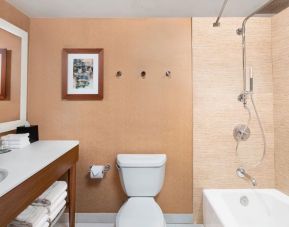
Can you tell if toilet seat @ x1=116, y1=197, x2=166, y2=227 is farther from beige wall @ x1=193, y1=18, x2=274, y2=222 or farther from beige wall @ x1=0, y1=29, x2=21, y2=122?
beige wall @ x1=0, y1=29, x2=21, y2=122

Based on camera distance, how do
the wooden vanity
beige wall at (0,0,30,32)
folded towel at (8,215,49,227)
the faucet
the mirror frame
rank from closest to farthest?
the wooden vanity → folded towel at (8,215,49,227) → beige wall at (0,0,30,32) → the mirror frame → the faucet

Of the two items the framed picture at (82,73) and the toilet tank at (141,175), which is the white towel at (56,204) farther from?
the framed picture at (82,73)

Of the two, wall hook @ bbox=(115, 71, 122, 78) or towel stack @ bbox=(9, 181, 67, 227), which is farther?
wall hook @ bbox=(115, 71, 122, 78)

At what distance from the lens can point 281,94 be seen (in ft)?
6.56

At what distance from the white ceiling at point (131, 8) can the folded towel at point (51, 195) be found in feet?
5.08

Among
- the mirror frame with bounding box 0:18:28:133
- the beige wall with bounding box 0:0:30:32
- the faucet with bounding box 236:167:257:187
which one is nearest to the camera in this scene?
the beige wall with bounding box 0:0:30:32

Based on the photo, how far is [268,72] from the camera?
83.9 inches

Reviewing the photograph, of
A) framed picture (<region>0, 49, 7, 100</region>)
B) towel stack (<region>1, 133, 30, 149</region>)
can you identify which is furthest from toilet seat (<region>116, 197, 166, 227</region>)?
framed picture (<region>0, 49, 7, 100</region>)

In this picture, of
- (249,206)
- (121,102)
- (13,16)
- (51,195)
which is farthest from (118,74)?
(249,206)

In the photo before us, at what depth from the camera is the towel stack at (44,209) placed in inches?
52.1

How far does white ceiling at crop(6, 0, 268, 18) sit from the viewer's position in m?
1.86

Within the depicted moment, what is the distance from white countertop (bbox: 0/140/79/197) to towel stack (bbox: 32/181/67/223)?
291mm

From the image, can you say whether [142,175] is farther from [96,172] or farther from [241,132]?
[241,132]

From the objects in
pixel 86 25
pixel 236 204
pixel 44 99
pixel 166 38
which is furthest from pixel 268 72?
pixel 44 99
